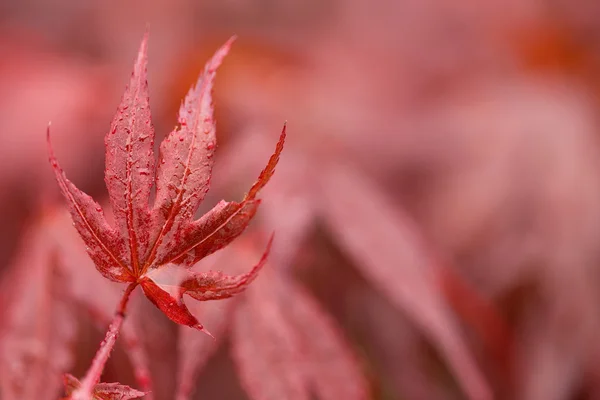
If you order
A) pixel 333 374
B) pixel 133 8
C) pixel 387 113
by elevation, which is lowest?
pixel 333 374

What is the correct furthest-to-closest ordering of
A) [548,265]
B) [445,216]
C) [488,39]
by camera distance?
[488,39] < [445,216] < [548,265]

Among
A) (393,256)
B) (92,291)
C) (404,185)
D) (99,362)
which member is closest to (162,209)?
(99,362)

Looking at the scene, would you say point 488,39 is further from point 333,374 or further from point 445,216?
point 333,374

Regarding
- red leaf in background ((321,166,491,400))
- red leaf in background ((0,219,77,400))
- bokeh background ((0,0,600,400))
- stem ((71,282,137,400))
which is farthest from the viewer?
bokeh background ((0,0,600,400))

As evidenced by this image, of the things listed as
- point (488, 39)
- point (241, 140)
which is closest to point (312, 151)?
point (241, 140)

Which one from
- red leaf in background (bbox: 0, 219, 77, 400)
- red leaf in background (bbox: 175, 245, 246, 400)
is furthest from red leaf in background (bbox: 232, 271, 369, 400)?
red leaf in background (bbox: 0, 219, 77, 400)

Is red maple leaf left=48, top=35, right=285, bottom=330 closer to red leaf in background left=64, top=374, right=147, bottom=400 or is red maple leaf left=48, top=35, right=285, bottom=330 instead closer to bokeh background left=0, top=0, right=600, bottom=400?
red leaf in background left=64, top=374, right=147, bottom=400
